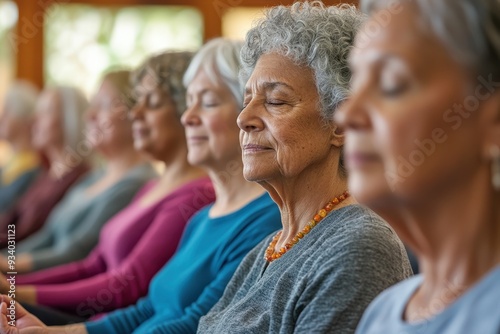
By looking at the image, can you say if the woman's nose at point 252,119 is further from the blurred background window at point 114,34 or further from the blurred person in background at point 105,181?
the blurred background window at point 114,34

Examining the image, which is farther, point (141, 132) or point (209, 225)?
point (141, 132)

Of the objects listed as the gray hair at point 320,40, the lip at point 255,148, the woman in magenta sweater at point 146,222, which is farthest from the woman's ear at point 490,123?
the woman in magenta sweater at point 146,222

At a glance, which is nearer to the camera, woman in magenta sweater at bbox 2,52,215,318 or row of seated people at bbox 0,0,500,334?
row of seated people at bbox 0,0,500,334

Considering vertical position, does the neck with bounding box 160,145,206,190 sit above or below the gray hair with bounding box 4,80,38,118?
above

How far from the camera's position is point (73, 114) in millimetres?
4531

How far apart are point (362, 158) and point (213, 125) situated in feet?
4.71

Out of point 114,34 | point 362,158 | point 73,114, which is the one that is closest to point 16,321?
point 362,158

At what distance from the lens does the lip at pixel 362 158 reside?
1104 mm

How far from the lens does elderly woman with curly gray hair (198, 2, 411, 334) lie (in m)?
1.71

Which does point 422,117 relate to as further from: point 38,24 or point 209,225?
point 38,24

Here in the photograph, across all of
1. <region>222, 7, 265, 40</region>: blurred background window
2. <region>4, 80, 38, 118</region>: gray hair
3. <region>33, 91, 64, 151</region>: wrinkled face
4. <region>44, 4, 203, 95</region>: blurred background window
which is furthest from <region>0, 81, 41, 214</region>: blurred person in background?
<region>222, 7, 265, 40</region>: blurred background window

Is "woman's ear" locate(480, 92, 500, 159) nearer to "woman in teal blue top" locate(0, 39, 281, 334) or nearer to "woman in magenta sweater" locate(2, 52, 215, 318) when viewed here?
"woman in teal blue top" locate(0, 39, 281, 334)

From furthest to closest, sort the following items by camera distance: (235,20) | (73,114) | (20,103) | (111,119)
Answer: (235,20), (20,103), (73,114), (111,119)

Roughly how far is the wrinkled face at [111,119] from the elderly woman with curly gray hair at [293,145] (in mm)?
1758
